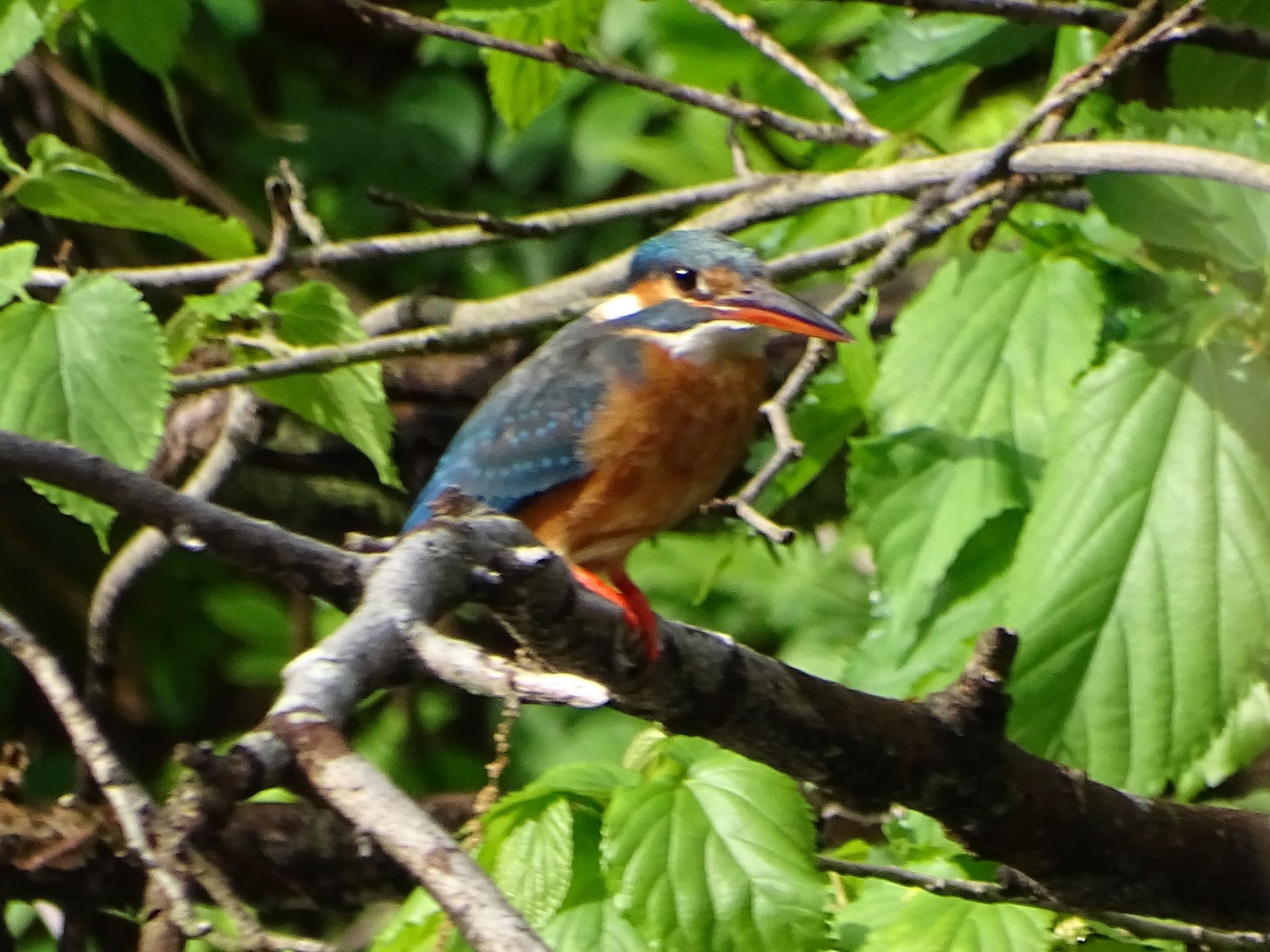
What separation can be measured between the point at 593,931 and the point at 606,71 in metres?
1.26

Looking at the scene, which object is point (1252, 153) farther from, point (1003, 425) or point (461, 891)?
point (461, 891)

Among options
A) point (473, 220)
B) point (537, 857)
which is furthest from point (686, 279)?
point (537, 857)

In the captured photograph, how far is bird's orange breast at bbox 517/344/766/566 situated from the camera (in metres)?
2.00

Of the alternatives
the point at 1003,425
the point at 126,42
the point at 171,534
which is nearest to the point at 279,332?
the point at 126,42

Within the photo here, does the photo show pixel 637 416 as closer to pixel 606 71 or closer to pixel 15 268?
pixel 606 71

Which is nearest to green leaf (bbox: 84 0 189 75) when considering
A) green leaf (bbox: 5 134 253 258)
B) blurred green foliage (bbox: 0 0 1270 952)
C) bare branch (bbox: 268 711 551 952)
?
blurred green foliage (bbox: 0 0 1270 952)

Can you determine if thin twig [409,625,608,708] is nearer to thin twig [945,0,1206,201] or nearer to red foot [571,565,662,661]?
red foot [571,565,662,661]

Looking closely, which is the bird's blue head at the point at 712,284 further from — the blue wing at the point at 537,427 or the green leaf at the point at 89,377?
the green leaf at the point at 89,377

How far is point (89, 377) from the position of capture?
1779 millimetres

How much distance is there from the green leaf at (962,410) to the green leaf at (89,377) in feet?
2.94

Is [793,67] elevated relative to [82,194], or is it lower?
elevated

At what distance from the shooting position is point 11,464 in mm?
1169

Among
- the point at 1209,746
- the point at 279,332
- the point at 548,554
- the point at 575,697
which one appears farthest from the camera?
the point at 279,332

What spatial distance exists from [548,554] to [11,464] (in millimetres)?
417
